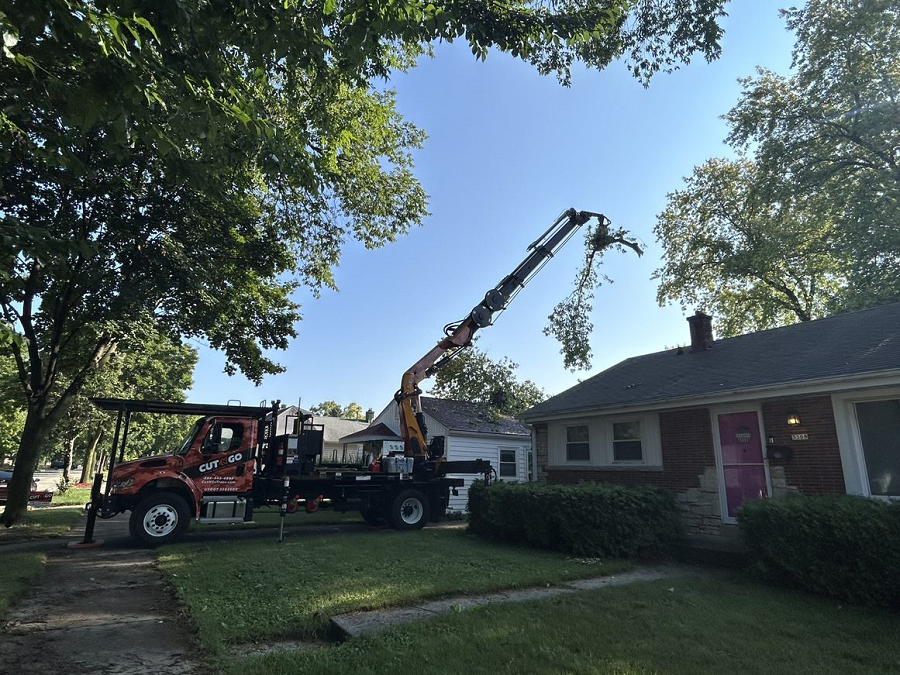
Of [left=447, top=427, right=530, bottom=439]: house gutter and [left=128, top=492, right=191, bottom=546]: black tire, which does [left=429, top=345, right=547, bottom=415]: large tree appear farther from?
[left=128, top=492, right=191, bottom=546]: black tire

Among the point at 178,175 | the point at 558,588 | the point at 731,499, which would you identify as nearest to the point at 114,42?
the point at 178,175

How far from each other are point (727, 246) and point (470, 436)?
598 inches

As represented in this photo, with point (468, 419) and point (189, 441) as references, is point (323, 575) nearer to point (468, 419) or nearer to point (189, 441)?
point (189, 441)

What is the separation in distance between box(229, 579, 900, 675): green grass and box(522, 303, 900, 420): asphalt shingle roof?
4018 mm

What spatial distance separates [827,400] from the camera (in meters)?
8.62

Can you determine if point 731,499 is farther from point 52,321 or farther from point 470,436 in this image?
point 52,321

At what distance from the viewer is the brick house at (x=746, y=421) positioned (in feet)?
26.8

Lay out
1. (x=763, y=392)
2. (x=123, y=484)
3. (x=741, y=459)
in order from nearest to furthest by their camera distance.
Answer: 1. (x=763, y=392)
2. (x=741, y=459)
3. (x=123, y=484)

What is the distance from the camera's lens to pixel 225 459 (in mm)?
11586

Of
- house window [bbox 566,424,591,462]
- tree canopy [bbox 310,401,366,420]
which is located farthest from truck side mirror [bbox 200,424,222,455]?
tree canopy [bbox 310,401,366,420]

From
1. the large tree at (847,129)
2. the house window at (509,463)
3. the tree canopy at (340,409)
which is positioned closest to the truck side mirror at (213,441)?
the house window at (509,463)

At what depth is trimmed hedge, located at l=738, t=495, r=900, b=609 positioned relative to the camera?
6.07 m

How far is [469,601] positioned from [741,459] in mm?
6426

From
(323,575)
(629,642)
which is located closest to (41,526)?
(323,575)
